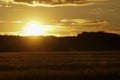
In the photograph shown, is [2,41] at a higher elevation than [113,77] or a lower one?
lower

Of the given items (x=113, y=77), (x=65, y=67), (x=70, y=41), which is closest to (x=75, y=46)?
(x=70, y=41)

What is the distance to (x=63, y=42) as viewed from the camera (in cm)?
12475

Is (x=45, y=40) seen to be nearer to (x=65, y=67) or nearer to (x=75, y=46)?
(x=75, y=46)

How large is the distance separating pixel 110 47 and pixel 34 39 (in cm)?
1984

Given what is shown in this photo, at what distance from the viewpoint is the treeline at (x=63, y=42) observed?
117m

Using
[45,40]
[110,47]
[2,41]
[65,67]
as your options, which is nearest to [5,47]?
[2,41]

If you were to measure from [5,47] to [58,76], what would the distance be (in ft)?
293

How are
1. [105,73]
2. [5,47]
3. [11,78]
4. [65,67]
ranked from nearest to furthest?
[11,78] → [105,73] → [65,67] → [5,47]

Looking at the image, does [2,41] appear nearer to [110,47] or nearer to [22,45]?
[22,45]

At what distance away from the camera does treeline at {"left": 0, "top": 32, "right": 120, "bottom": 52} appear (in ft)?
383

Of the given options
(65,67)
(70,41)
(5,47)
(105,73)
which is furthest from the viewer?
(70,41)

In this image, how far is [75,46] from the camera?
121375 millimetres

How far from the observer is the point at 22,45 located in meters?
119

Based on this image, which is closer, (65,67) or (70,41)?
(65,67)
